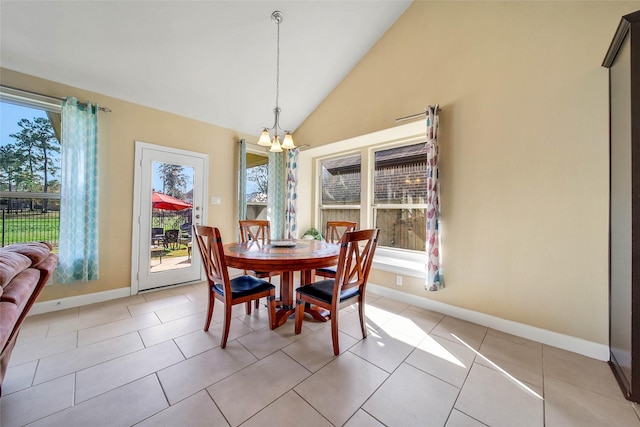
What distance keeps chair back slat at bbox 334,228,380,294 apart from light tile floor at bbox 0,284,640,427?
1.68 ft

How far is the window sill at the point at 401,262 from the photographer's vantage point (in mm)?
2777

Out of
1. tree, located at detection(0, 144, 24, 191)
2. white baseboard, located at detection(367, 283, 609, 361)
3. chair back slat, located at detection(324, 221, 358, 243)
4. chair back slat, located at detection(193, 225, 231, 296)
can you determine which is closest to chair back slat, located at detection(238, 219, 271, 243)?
chair back slat, located at detection(324, 221, 358, 243)

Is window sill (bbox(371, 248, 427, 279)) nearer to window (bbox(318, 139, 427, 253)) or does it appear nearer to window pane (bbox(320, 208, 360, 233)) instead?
window (bbox(318, 139, 427, 253))

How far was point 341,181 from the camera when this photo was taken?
4.15 m

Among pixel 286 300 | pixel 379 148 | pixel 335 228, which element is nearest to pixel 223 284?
pixel 286 300

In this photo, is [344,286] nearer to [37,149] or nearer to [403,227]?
[403,227]

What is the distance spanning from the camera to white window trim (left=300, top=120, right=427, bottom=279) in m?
2.90

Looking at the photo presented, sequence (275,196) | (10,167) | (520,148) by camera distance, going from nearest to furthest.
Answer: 1. (520,148)
2. (10,167)
3. (275,196)

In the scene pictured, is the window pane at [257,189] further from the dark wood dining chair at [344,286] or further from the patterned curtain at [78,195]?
the dark wood dining chair at [344,286]

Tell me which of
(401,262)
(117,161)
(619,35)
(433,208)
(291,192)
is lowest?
(401,262)

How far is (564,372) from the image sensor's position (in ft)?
5.34

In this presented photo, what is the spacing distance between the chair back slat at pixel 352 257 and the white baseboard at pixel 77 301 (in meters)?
2.78

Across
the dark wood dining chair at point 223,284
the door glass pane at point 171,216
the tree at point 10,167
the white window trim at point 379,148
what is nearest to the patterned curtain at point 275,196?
the white window trim at point 379,148

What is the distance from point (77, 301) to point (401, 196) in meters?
4.08
